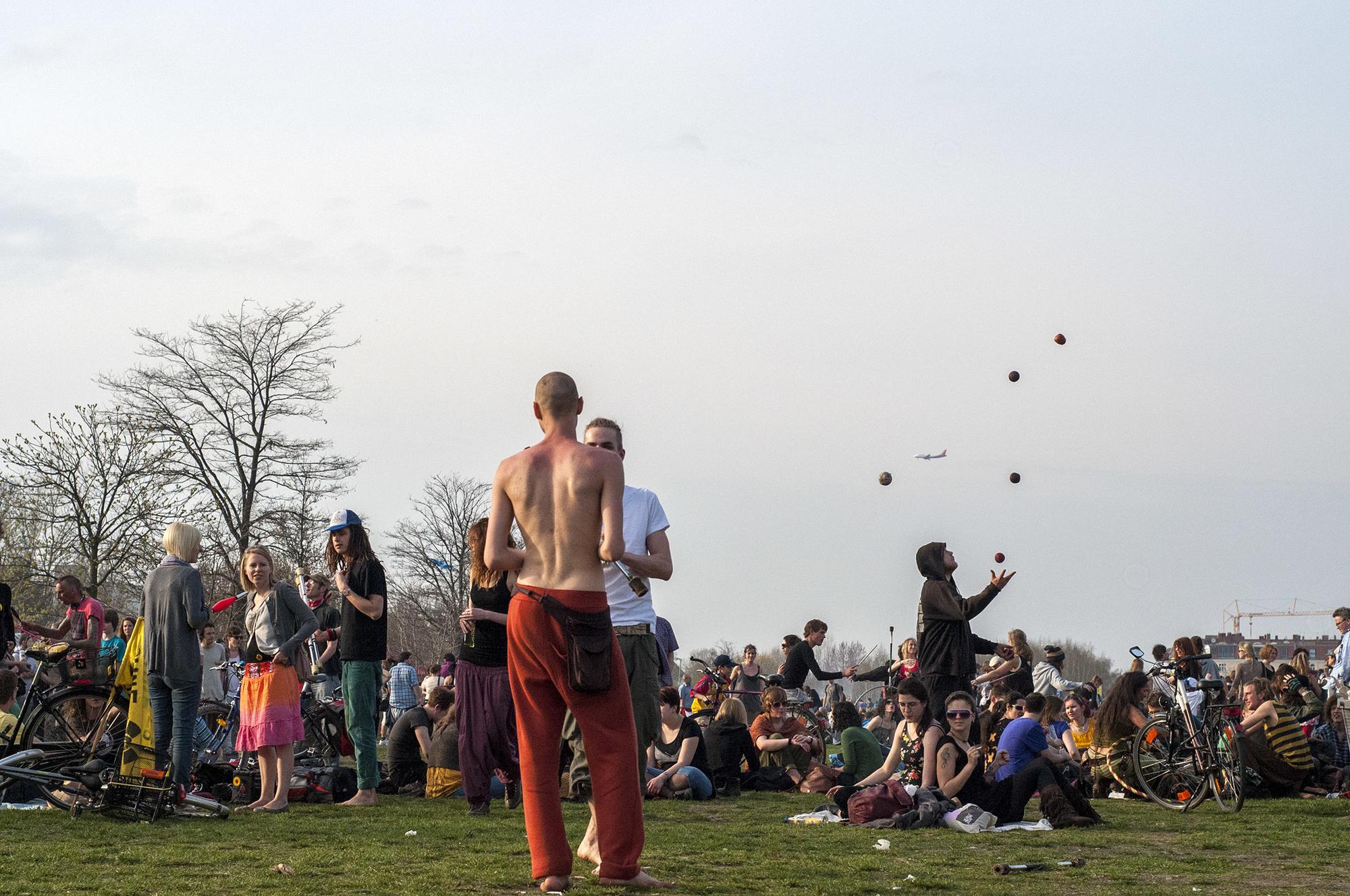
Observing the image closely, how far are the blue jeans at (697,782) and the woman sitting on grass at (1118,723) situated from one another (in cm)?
344

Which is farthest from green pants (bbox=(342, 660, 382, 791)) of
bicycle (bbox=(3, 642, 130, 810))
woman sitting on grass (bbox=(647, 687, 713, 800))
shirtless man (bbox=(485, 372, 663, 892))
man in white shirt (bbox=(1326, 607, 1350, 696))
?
man in white shirt (bbox=(1326, 607, 1350, 696))

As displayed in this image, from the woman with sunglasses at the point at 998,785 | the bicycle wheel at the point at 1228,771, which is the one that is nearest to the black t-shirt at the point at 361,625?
the woman with sunglasses at the point at 998,785

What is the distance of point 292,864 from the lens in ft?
23.4

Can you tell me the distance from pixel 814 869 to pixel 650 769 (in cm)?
597

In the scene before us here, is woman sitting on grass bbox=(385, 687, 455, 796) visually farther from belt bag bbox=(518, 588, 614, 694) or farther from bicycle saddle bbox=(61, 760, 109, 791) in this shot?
belt bag bbox=(518, 588, 614, 694)

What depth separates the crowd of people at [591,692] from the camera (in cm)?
583

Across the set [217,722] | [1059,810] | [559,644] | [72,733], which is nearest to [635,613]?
[559,644]

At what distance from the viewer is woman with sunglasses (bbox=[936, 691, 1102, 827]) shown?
397 inches

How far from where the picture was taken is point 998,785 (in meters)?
10.2

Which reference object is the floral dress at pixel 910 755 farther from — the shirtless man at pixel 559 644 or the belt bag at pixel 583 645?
the belt bag at pixel 583 645

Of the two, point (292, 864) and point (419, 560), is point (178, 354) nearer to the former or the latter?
point (419, 560)

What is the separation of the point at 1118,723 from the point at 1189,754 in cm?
102

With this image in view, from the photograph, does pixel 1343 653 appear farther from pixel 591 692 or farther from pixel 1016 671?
pixel 591 692

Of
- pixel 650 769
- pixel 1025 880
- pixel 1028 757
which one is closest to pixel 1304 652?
pixel 1028 757
